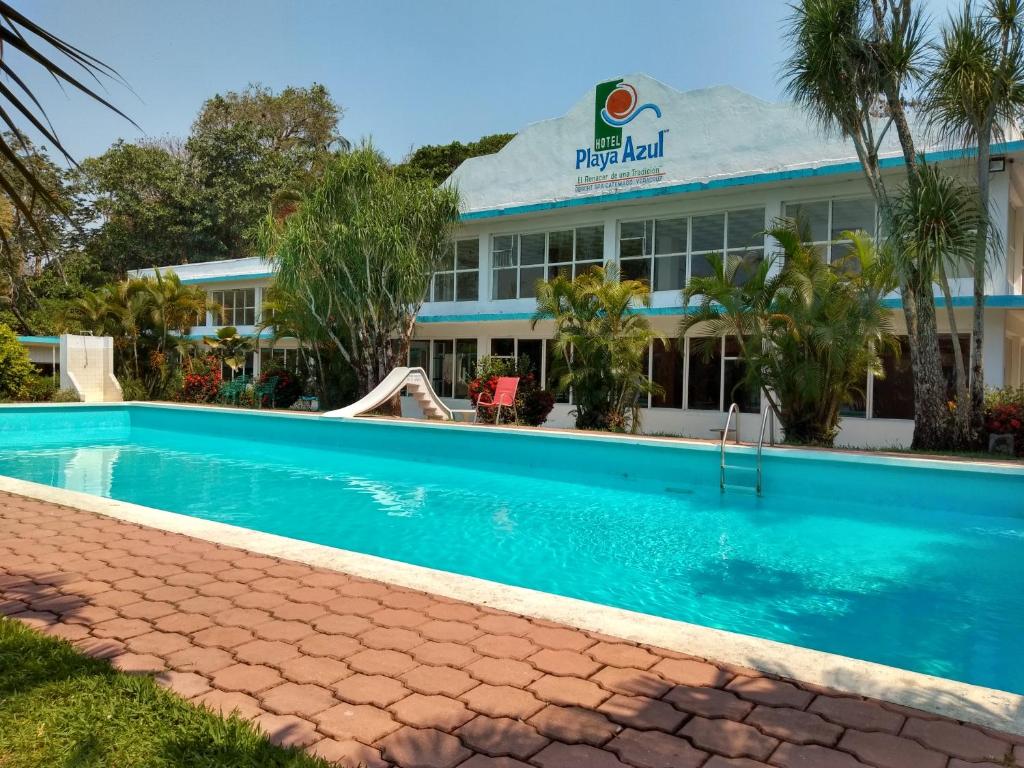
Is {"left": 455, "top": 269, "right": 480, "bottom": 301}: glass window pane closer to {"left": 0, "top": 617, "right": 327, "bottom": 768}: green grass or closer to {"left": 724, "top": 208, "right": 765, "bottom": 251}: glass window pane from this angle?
{"left": 724, "top": 208, "right": 765, "bottom": 251}: glass window pane

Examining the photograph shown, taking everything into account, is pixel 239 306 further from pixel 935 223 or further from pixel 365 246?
pixel 935 223

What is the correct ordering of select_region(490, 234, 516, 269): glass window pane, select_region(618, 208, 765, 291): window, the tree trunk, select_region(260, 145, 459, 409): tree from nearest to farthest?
the tree trunk < select_region(618, 208, 765, 291): window < select_region(260, 145, 459, 409): tree < select_region(490, 234, 516, 269): glass window pane

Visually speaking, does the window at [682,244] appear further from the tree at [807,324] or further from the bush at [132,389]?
the bush at [132,389]

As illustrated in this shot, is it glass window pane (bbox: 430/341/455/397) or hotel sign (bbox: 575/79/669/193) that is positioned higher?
hotel sign (bbox: 575/79/669/193)

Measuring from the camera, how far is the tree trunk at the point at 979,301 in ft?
32.3

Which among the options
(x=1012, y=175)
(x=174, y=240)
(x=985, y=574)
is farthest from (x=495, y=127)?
(x=985, y=574)

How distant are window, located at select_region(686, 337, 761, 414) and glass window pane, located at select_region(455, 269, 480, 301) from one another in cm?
621

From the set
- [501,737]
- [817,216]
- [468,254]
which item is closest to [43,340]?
[468,254]

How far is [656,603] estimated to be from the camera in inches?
211

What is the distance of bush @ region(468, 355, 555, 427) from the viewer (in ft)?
50.4

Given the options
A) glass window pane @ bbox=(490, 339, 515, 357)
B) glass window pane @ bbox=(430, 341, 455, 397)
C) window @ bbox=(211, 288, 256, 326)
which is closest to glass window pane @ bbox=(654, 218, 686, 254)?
glass window pane @ bbox=(490, 339, 515, 357)

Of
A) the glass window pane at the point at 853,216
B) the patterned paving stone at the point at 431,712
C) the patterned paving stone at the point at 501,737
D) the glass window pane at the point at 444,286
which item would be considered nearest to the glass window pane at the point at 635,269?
the glass window pane at the point at 853,216

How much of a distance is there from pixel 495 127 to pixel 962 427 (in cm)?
2837

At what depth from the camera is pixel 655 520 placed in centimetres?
830
